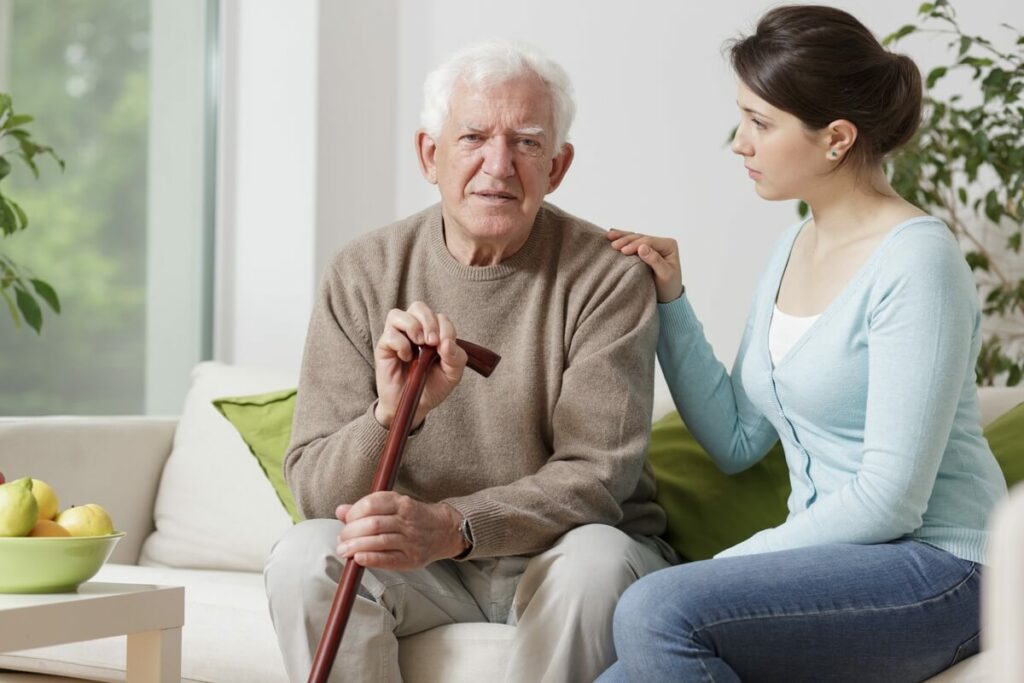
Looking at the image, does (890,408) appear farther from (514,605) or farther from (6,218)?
(6,218)

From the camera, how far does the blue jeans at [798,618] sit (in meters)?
1.54

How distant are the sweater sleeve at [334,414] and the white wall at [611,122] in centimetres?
168

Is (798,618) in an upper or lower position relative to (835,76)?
lower

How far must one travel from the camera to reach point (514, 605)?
189 centimetres

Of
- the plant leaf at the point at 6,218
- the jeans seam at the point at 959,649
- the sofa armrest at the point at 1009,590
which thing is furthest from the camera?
the plant leaf at the point at 6,218

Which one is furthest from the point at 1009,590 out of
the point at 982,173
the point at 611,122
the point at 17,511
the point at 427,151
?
the point at 611,122

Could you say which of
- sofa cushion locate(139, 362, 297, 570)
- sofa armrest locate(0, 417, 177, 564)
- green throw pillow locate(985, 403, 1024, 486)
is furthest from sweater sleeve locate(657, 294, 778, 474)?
sofa armrest locate(0, 417, 177, 564)

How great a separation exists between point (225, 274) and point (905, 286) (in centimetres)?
294

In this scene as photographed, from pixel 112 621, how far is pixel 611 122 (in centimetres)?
241

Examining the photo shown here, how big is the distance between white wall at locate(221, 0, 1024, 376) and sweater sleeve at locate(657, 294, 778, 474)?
1389 millimetres

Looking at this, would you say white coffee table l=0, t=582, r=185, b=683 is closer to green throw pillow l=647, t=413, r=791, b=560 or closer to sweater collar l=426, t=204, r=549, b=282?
sweater collar l=426, t=204, r=549, b=282

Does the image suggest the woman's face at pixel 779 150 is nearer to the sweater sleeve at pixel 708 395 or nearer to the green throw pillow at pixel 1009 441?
the sweater sleeve at pixel 708 395

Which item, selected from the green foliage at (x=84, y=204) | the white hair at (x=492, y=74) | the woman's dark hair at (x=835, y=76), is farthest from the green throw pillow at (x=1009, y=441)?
the green foliage at (x=84, y=204)

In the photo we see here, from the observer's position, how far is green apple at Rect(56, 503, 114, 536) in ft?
5.83
